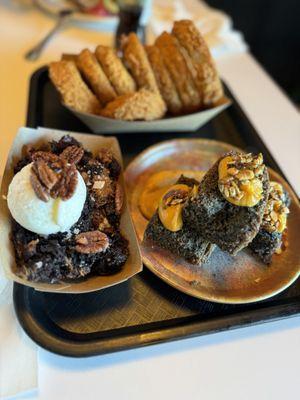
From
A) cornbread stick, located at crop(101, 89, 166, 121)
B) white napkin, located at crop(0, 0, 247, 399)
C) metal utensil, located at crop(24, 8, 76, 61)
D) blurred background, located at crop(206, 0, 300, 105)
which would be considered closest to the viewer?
cornbread stick, located at crop(101, 89, 166, 121)

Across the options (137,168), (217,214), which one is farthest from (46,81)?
(217,214)

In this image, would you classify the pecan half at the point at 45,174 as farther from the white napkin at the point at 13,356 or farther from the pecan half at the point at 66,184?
the white napkin at the point at 13,356

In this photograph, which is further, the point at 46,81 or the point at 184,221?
the point at 46,81

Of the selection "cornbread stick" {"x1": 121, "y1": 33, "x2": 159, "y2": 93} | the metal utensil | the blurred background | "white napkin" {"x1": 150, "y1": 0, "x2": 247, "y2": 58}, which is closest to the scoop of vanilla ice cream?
"cornbread stick" {"x1": 121, "y1": 33, "x2": 159, "y2": 93}

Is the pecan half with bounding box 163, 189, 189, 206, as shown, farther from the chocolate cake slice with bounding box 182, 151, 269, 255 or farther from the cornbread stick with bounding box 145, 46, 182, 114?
the cornbread stick with bounding box 145, 46, 182, 114

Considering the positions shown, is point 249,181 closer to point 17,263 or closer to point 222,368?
point 222,368

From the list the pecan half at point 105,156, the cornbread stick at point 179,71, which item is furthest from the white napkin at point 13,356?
the cornbread stick at point 179,71
